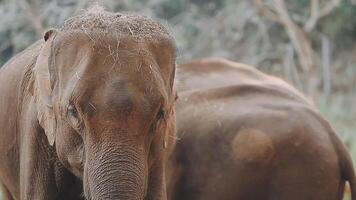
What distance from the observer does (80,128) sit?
5043 millimetres

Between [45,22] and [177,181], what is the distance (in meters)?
7.18

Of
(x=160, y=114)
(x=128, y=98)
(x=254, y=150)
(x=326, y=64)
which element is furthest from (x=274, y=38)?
(x=128, y=98)

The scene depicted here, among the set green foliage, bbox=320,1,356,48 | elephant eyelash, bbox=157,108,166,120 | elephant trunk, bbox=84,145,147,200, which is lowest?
green foliage, bbox=320,1,356,48

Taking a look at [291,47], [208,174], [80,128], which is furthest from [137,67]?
[291,47]

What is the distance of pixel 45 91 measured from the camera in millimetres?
5441

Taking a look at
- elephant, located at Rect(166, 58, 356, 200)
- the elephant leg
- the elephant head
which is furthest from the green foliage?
the elephant head

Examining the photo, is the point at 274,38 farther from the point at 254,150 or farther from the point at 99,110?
the point at 99,110

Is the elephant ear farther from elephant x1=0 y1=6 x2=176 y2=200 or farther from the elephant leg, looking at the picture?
the elephant leg

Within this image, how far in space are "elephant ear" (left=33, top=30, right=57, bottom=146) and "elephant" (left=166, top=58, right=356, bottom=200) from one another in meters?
1.36

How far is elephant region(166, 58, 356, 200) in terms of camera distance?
6777 mm

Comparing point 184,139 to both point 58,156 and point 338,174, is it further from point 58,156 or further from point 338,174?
Answer: point 58,156

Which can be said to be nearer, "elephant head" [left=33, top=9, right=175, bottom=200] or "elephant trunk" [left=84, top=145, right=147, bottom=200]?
"elephant trunk" [left=84, top=145, right=147, bottom=200]

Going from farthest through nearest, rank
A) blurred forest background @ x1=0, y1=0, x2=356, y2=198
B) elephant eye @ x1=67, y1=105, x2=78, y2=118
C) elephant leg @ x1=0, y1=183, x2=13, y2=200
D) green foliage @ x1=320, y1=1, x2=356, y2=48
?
green foliage @ x1=320, y1=1, x2=356, y2=48, blurred forest background @ x1=0, y1=0, x2=356, y2=198, elephant leg @ x1=0, y1=183, x2=13, y2=200, elephant eye @ x1=67, y1=105, x2=78, y2=118

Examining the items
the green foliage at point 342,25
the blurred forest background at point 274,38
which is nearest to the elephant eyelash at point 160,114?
the blurred forest background at point 274,38
